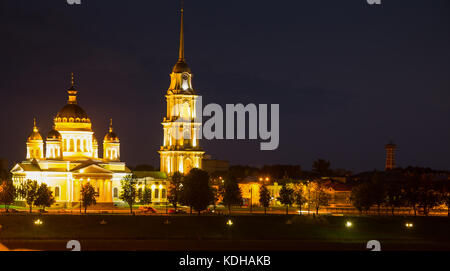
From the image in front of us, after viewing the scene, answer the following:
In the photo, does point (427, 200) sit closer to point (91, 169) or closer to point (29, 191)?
point (29, 191)

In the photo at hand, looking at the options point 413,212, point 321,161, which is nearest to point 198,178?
point 413,212

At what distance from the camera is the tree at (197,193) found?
109 metres

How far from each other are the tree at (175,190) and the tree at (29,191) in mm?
16655

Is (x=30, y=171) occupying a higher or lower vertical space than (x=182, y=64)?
lower

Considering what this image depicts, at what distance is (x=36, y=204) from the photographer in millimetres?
115812

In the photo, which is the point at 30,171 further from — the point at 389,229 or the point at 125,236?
the point at 389,229

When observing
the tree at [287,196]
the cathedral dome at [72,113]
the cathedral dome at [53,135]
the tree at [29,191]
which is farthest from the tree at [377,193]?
the cathedral dome at [72,113]

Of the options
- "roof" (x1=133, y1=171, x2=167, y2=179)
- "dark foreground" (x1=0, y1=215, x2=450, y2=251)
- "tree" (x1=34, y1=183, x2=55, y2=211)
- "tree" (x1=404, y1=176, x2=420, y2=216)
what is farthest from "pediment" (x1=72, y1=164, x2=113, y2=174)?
"tree" (x1=404, y1=176, x2=420, y2=216)

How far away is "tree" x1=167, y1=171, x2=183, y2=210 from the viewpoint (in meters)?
118

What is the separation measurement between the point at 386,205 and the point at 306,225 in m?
24.3

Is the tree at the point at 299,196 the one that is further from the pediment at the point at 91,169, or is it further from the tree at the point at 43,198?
the tree at the point at 43,198

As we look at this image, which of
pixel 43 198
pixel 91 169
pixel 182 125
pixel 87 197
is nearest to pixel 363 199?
pixel 87 197

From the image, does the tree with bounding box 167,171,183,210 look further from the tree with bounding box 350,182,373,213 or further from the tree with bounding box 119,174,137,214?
the tree with bounding box 350,182,373,213

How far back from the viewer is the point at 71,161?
139250 millimetres
